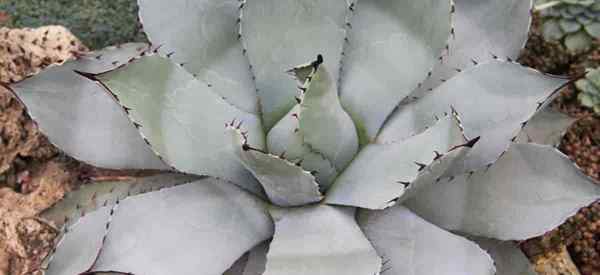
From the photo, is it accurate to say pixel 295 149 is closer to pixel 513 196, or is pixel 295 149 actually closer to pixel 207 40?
pixel 207 40

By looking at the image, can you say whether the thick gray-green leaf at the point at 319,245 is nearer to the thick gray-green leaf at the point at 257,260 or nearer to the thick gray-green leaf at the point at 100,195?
the thick gray-green leaf at the point at 257,260

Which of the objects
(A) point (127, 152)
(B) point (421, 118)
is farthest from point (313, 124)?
(A) point (127, 152)

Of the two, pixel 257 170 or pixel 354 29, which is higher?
pixel 354 29

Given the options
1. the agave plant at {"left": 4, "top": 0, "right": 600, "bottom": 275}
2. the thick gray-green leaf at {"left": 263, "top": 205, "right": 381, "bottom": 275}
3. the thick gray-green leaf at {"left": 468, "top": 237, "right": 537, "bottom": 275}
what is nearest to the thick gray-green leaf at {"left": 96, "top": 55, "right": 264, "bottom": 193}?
the agave plant at {"left": 4, "top": 0, "right": 600, "bottom": 275}

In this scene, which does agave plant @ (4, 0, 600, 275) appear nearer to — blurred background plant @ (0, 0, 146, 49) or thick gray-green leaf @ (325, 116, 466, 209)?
thick gray-green leaf @ (325, 116, 466, 209)

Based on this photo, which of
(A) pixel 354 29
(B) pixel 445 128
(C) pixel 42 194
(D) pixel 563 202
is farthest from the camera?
(C) pixel 42 194

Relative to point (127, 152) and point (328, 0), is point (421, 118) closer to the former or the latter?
point (328, 0)

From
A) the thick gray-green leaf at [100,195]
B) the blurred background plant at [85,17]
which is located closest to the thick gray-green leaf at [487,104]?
the thick gray-green leaf at [100,195]

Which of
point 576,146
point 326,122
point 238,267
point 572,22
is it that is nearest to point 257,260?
point 238,267
